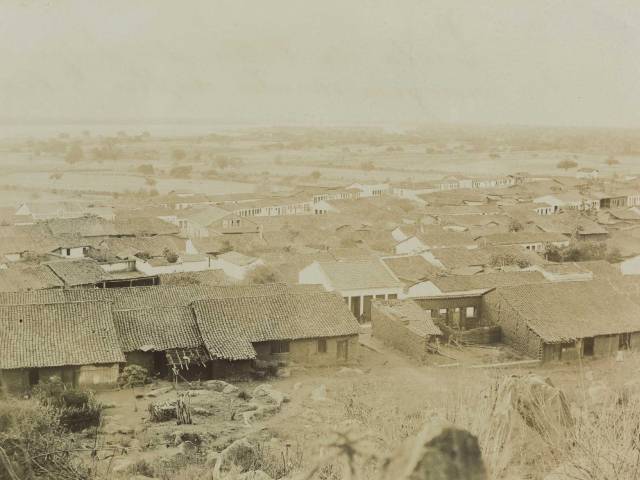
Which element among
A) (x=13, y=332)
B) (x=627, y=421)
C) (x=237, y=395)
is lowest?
(x=237, y=395)

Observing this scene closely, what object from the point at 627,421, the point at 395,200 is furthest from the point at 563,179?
the point at 627,421

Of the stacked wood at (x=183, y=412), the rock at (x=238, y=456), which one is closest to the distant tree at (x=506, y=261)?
the stacked wood at (x=183, y=412)

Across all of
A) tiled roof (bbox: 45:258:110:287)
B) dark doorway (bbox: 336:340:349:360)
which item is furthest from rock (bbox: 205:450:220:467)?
tiled roof (bbox: 45:258:110:287)

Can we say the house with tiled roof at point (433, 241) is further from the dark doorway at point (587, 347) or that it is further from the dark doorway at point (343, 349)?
the dark doorway at point (343, 349)

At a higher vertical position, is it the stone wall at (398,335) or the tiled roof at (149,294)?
the tiled roof at (149,294)

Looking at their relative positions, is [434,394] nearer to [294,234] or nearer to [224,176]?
[294,234]

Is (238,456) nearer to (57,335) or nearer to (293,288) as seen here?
(57,335)

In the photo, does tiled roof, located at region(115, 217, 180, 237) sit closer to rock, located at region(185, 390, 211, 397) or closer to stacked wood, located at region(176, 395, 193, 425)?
rock, located at region(185, 390, 211, 397)
